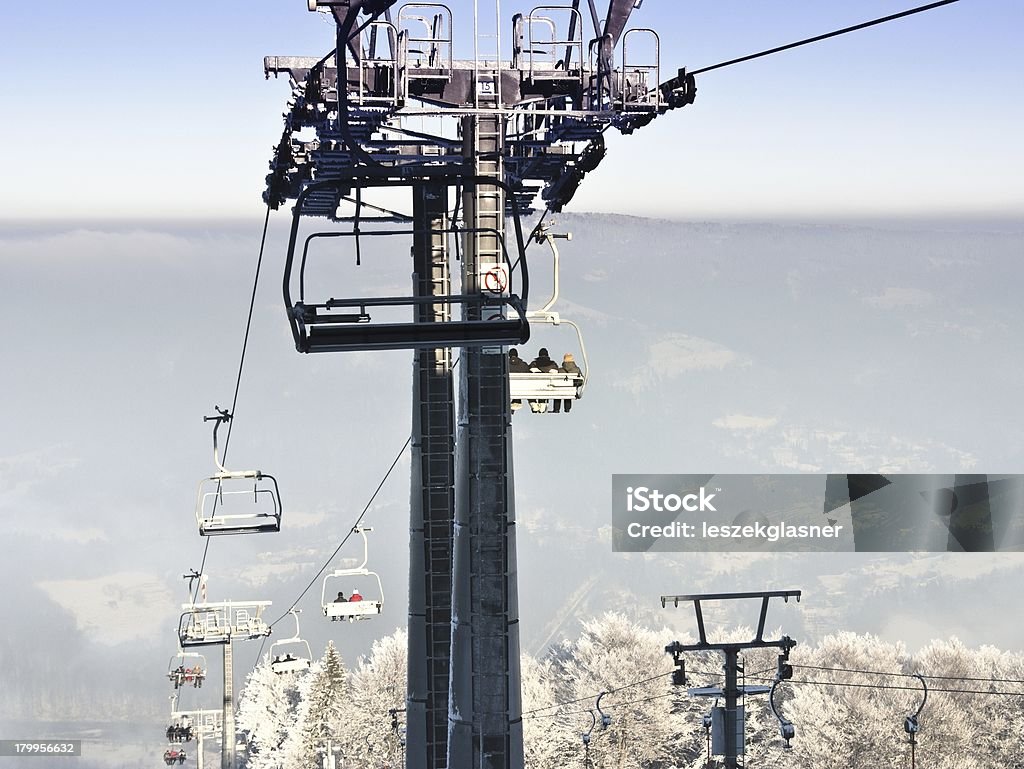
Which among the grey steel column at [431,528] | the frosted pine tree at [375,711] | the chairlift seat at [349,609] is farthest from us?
the frosted pine tree at [375,711]

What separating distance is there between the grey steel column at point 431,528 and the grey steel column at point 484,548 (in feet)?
18.6

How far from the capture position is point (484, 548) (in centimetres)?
1595

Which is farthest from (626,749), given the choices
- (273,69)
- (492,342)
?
(492,342)

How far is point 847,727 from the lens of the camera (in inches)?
2741

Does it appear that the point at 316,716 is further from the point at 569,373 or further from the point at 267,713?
the point at 569,373

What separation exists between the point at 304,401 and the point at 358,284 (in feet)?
52.4

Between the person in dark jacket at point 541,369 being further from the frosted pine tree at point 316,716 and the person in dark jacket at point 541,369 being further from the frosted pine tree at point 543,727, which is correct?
the frosted pine tree at point 316,716

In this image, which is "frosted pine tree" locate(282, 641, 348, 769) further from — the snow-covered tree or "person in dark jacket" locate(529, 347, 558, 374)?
"person in dark jacket" locate(529, 347, 558, 374)

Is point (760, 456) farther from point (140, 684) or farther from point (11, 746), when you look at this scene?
point (11, 746)

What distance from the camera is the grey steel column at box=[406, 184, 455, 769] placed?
73.3 feet

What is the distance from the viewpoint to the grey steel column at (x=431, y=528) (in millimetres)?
22328

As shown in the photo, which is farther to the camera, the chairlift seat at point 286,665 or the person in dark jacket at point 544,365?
the chairlift seat at point 286,665

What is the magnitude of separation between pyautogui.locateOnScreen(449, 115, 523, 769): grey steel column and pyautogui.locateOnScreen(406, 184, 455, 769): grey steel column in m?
5.68

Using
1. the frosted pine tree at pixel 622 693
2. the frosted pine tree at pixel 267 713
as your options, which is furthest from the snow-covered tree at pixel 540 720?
the frosted pine tree at pixel 267 713
